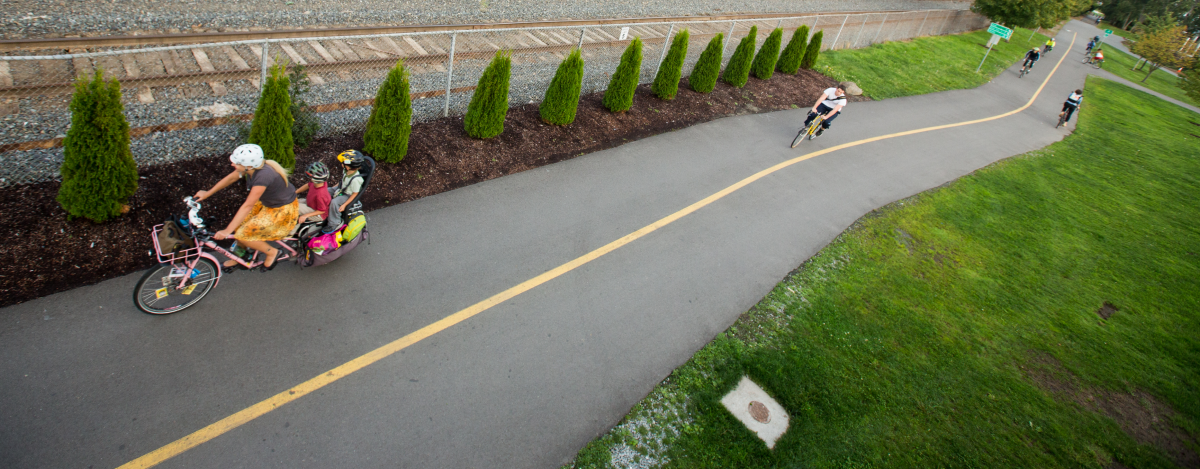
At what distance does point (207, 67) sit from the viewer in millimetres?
8438

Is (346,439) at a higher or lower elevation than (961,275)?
lower

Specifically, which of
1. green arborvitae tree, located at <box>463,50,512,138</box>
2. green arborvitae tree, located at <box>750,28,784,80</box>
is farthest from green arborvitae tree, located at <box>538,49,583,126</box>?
green arborvitae tree, located at <box>750,28,784,80</box>

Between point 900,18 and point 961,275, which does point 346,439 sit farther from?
point 900,18

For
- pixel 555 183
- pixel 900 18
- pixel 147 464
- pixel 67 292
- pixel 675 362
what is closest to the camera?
pixel 147 464

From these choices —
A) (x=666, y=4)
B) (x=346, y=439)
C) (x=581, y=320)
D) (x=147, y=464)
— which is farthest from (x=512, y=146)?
(x=666, y=4)

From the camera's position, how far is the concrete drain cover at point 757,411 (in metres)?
5.34

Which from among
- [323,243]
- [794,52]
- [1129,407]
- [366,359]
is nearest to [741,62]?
[794,52]

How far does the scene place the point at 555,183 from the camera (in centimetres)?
864

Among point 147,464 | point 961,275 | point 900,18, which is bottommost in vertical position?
point 147,464

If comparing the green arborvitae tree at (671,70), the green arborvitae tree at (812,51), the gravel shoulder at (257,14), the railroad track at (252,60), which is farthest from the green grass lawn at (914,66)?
the railroad track at (252,60)

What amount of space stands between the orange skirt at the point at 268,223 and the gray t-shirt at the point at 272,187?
69 mm

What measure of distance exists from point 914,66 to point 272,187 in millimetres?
24688

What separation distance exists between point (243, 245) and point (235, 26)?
7672mm

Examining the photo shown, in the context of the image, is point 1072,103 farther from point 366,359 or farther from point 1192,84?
point 366,359
